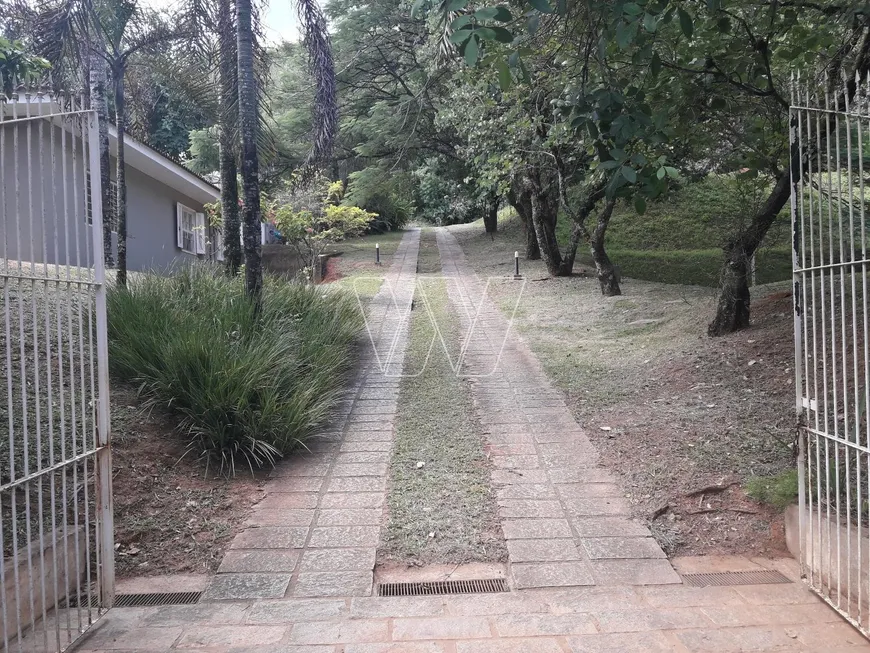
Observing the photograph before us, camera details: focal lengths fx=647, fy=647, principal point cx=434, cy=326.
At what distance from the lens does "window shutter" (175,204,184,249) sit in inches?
659

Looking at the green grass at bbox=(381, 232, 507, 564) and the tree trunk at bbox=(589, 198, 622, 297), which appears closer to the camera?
the green grass at bbox=(381, 232, 507, 564)

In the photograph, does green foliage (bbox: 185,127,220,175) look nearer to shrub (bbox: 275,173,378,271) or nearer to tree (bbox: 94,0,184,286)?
shrub (bbox: 275,173,378,271)

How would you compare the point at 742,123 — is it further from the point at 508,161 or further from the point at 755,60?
the point at 508,161

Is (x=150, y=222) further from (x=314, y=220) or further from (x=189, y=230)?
(x=314, y=220)

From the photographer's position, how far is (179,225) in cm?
1692

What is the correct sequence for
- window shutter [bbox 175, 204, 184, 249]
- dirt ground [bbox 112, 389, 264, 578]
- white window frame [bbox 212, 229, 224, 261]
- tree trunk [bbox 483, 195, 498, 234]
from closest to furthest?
1. dirt ground [bbox 112, 389, 264, 578]
2. window shutter [bbox 175, 204, 184, 249]
3. white window frame [bbox 212, 229, 224, 261]
4. tree trunk [bbox 483, 195, 498, 234]

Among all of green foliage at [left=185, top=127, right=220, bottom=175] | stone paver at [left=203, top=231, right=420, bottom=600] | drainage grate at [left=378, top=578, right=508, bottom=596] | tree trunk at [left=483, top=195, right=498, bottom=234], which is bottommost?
drainage grate at [left=378, top=578, right=508, bottom=596]

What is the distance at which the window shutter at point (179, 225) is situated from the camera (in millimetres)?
16734

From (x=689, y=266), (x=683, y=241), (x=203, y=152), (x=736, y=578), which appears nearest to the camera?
(x=736, y=578)

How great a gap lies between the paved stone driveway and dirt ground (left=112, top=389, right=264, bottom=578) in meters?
0.19

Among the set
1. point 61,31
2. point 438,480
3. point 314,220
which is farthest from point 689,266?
point 61,31

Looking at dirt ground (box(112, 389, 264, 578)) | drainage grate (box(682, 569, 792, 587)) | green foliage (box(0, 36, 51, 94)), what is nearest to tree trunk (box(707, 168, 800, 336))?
drainage grate (box(682, 569, 792, 587))

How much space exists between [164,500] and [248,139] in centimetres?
433

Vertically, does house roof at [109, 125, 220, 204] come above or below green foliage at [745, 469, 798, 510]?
above
